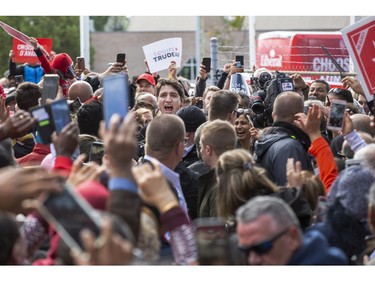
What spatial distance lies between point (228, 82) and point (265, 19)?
41547 mm

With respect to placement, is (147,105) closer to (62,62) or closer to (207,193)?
(62,62)

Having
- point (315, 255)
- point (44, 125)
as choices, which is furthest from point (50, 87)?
point (315, 255)

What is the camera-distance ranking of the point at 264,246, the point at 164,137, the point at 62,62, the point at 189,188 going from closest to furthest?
the point at 264,246
the point at 164,137
the point at 189,188
the point at 62,62

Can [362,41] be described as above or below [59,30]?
above

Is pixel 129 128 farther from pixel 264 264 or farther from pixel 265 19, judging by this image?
pixel 265 19

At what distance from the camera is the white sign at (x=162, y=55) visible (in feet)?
47.1

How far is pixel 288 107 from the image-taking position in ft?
26.6

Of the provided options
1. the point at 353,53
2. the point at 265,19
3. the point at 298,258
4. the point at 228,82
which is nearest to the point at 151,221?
the point at 298,258

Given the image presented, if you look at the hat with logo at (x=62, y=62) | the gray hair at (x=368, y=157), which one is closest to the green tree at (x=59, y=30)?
the hat with logo at (x=62, y=62)

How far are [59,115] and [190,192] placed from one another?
176cm

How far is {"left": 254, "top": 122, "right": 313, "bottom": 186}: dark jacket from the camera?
7680 mm

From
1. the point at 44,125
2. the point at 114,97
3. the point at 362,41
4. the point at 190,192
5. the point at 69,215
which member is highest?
the point at 362,41

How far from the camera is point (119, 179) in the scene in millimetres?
4293

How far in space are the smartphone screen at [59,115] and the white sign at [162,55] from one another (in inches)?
346
